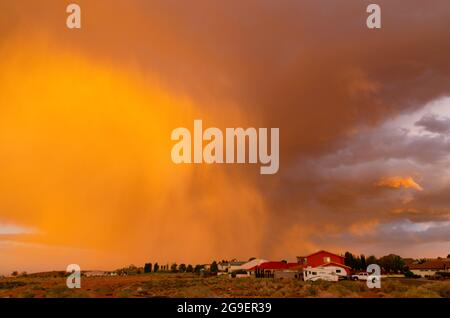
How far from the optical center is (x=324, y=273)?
69938 millimetres

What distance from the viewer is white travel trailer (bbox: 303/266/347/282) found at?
223 ft

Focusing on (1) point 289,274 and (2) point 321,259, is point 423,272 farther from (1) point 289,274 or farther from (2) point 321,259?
(1) point 289,274

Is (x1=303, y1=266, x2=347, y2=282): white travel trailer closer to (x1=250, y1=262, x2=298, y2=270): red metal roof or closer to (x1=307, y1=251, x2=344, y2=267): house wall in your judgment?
(x1=307, y1=251, x2=344, y2=267): house wall

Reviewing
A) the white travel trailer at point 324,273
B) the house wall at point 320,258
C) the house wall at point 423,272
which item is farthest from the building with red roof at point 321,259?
the house wall at point 423,272

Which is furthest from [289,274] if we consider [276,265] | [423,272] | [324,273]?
[423,272]

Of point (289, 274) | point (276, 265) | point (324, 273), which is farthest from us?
point (276, 265)

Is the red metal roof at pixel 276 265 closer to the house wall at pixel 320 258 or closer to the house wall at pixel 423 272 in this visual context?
the house wall at pixel 320 258

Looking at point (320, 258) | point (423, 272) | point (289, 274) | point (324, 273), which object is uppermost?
point (320, 258)

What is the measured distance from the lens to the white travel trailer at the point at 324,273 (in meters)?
67.9

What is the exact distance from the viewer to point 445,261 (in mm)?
87062

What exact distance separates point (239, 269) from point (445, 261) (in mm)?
44562

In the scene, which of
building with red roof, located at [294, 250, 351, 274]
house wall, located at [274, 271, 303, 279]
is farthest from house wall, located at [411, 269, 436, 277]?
house wall, located at [274, 271, 303, 279]
